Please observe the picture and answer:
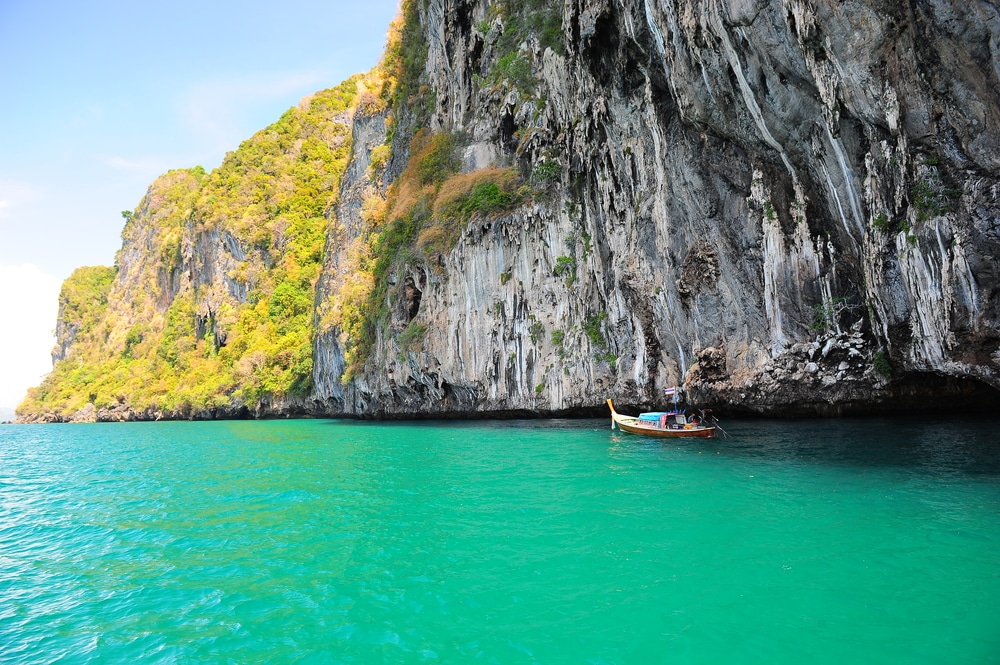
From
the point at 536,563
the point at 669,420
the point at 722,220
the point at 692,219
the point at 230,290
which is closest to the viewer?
the point at 536,563

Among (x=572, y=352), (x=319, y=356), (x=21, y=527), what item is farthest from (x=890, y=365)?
(x=319, y=356)

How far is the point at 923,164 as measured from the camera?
45.2ft

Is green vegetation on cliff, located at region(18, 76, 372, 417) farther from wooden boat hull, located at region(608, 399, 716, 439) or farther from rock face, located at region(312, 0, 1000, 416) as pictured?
wooden boat hull, located at region(608, 399, 716, 439)

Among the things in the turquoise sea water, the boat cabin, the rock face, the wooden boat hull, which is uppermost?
the rock face

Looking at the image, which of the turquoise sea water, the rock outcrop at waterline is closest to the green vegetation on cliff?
the rock outcrop at waterline

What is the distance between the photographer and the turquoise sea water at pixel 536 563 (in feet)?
20.7

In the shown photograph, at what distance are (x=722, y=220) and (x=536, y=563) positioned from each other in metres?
19.5

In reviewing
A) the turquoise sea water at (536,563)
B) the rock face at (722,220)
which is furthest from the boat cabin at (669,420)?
the turquoise sea water at (536,563)

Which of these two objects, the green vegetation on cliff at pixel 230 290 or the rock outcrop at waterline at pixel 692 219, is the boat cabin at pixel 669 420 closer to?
the rock outcrop at waterline at pixel 692 219

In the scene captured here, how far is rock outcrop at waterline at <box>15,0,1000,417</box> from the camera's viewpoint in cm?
1362

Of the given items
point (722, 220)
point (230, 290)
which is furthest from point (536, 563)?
point (230, 290)

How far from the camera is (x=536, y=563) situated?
8.69m

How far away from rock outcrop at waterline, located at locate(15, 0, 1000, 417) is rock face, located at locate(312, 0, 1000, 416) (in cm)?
8

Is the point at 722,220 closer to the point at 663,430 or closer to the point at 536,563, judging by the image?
the point at 663,430
